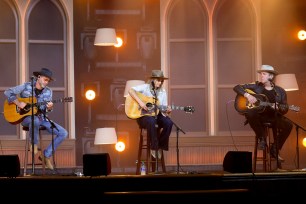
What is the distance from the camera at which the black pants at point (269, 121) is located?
8.13 m

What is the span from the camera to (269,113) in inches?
325

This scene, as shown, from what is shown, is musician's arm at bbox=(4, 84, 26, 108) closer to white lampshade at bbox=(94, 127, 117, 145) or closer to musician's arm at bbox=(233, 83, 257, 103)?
white lampshade at bbox=(94, 127, 117, 145)

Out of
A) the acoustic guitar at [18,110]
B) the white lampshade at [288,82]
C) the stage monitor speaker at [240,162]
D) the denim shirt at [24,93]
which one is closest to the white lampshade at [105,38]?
the denim shirt at [24,93]

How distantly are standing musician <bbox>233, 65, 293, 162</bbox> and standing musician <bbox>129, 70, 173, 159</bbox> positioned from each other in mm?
1040

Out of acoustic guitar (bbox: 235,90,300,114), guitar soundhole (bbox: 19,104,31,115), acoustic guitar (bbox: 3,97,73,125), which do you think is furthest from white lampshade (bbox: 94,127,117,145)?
acoustic guitar (bbox: 235,90,300,114)

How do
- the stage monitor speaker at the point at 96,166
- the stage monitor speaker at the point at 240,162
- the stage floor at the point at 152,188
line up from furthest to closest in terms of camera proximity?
the stage monitor speaker at the point at 240,162, the stage monitor speaker at the point at 96,166, the stage floor at the point at 152,188

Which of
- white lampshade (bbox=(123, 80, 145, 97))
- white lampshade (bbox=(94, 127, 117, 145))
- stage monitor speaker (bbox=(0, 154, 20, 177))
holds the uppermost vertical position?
white lampshade (bbox=(123, 80, 145, 97))

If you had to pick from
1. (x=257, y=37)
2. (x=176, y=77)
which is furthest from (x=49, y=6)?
(x=257, y=37)

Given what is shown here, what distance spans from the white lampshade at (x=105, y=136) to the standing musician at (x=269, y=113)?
2052 millimetres

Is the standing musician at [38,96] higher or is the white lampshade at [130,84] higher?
the white lampshade at [130,84]

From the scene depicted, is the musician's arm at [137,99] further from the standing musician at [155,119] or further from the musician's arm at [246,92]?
the musician's arm at [246,92]

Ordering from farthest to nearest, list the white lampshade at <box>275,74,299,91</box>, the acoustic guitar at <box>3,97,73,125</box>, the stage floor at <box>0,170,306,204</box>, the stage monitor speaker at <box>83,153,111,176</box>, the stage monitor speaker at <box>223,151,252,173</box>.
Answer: the white lampshade at <box>275,74,299,91</box> < the acoustic guitar at <box>3,97,73,125</box> < the stage monitor speaker at <box>223,151,252,173</box> < the stage monitor speaker at <box>83,153,111,176</box> < the stage floor at <box>0,170,306,204</box>

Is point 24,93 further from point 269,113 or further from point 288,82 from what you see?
point 288,82

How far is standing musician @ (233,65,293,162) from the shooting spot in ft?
26.7
